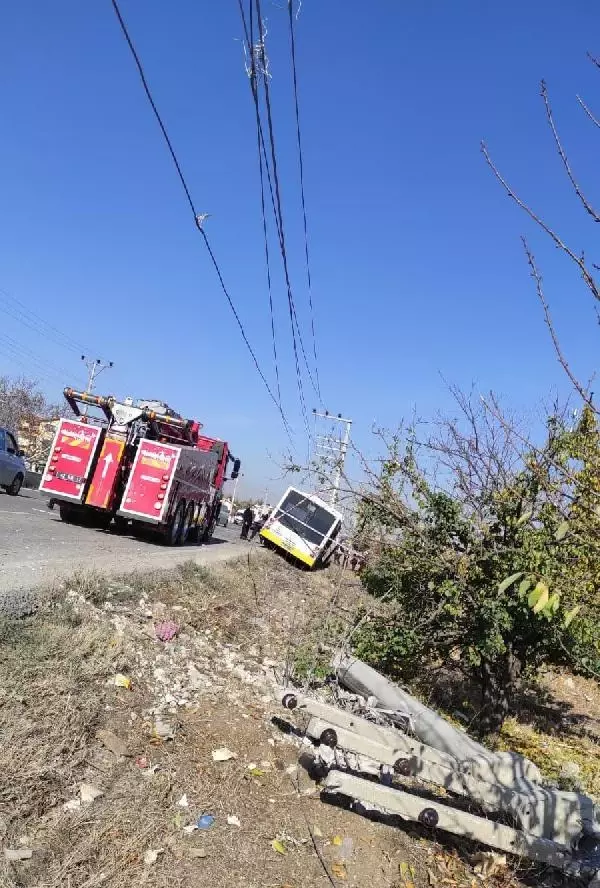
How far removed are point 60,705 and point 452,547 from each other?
17.0ft

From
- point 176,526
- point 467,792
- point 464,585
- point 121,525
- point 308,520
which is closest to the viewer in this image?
point 467,792

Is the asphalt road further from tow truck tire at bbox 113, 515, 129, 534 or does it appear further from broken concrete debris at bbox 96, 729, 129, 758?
broken concrete debris at bbox 96, 729, 129, 758

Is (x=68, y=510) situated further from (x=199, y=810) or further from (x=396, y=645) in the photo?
(x=199, y=810)

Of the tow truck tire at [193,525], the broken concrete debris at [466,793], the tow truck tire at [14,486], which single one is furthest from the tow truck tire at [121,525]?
the broken concrete debris at [466,793]

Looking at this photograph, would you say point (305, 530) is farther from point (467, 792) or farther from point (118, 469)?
point (467, 792)

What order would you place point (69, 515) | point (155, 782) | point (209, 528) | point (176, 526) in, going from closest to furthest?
point (155, 782)
point (69, 515)
point (176, 526)
point (209, 528)

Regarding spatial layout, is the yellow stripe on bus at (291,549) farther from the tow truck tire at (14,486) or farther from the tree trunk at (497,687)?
the tree trunk at (497,687)

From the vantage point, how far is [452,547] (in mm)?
8430

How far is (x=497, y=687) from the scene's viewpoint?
8766 millimetres

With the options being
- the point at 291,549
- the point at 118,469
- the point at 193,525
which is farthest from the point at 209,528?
the point at 118,469

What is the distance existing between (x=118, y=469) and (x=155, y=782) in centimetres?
1104

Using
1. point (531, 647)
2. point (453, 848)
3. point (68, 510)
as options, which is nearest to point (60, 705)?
point (453, 848)

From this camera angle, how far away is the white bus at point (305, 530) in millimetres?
21375

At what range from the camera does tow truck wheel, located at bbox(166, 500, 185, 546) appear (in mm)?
16141
